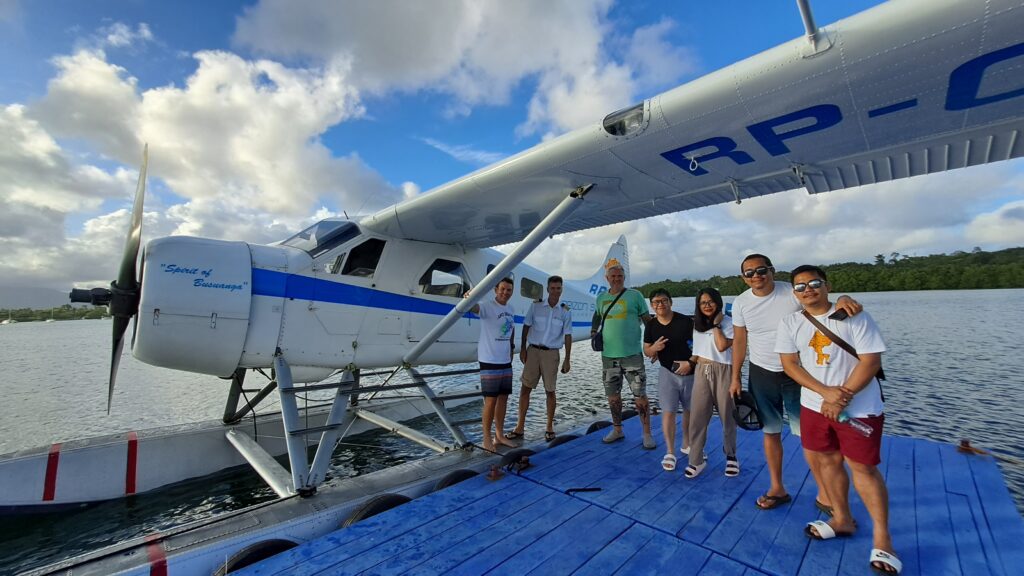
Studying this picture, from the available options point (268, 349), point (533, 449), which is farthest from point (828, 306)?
point (268, 349)

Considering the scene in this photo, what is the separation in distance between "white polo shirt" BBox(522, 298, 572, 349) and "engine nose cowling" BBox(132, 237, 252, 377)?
8.89ft

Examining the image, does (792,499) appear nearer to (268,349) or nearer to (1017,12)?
(1017,12)

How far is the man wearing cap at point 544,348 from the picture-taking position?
176 inches

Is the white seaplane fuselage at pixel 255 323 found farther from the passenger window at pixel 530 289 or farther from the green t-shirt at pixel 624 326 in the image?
the green t-shirt at pixel 624 326

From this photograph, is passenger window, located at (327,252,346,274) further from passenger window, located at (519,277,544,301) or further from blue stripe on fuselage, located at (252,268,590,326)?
passenger window, located at (519,277,544,301)

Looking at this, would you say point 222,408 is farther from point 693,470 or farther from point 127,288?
point 693,470

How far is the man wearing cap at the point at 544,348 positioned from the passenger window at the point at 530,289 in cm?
215

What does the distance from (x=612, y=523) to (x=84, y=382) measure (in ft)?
64.8

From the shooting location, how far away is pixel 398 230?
4.91m

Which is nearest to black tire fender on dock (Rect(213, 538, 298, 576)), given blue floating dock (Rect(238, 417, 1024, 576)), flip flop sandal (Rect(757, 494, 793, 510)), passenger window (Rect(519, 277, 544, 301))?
blue floating dock (Rect(238, 417, 1024, 576))

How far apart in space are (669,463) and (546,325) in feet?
5.63

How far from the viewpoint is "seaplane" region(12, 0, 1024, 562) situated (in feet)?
7.02

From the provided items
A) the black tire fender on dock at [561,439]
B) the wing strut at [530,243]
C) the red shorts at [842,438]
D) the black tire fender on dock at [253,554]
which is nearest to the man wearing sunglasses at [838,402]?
the red shorts at [842,438]

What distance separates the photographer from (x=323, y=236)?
466cm
